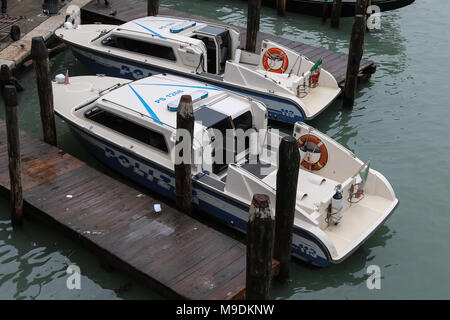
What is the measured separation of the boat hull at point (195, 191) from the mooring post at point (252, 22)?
21.1 ft

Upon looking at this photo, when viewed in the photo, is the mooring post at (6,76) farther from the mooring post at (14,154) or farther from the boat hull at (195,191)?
the mooring post at (14,154)

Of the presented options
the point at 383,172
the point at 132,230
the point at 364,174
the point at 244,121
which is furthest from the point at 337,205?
the point at 132,230

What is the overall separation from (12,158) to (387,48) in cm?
1420

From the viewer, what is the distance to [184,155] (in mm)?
10312

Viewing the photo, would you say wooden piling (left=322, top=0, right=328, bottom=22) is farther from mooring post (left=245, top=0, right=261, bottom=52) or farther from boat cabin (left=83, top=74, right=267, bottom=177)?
boat cabin (left=83, top=74, right=267, bottom=177)

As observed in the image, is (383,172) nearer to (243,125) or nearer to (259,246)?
(243,125)

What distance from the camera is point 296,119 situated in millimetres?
14297

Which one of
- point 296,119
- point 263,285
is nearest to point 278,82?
point 296,119

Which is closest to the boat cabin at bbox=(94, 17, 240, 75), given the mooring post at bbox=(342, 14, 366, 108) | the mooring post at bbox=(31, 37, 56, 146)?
the mooring post at bbox=(342, 14, 366, 108)

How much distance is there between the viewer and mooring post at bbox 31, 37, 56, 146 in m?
11.6

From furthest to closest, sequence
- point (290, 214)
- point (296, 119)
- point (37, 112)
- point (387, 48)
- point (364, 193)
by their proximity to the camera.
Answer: point (387, 48) < point (37, 112) < point (296, 119) < point (364, 193) < point (290, 214)

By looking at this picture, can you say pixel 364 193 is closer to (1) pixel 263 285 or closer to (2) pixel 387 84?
(1) pixel 263 285

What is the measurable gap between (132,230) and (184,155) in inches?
65.9
